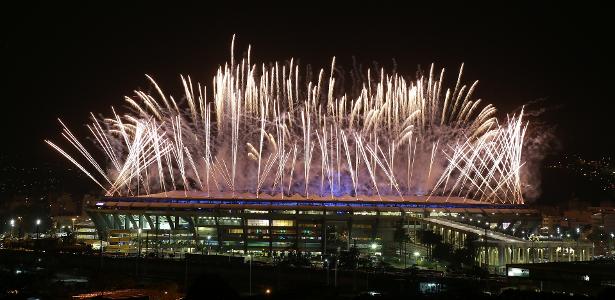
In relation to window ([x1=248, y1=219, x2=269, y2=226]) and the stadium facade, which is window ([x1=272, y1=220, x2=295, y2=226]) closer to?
the stadium facade

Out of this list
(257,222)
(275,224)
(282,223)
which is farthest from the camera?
(257,222)

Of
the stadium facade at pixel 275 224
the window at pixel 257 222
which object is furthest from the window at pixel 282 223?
the window at pixel 257 222

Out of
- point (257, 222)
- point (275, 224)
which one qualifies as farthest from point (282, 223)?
point (257, 222)

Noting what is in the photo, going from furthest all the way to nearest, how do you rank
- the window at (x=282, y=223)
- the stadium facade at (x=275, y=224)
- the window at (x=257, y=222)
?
the window at (x=257, y=222), the window at (x=282, y=223), the stadium facade at (x=275, y=224)

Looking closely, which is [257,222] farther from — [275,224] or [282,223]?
[282,223]

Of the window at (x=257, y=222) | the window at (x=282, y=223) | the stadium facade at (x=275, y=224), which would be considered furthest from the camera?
the window at (x=257, y=222)

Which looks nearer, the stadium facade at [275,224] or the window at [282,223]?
the stadium facade at [275,224]

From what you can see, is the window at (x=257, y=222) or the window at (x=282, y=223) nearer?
the window at (x=282, y=223)

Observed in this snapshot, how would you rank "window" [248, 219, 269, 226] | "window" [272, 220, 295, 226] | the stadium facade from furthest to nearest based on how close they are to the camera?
"window" [248, 219, 269, 226] < "window" [272, 220, 295, 226] < the stadium facade

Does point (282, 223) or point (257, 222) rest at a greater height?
point (257, 222)

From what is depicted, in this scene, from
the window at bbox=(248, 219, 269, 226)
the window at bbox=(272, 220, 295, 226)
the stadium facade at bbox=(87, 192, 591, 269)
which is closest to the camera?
the stadium facade at bbox=(87, 192, 591, 269)

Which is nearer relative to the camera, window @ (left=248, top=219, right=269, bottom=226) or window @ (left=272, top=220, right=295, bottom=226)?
window @ (left=272, top=220, right=295, bottom=226)

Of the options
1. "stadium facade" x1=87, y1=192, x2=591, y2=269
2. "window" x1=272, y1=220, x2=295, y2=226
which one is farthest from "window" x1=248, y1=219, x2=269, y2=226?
"window" x1=272, y1=220, x2=295, y2=226

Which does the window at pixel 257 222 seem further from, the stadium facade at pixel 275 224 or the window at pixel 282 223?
the window at pixel 282 223
